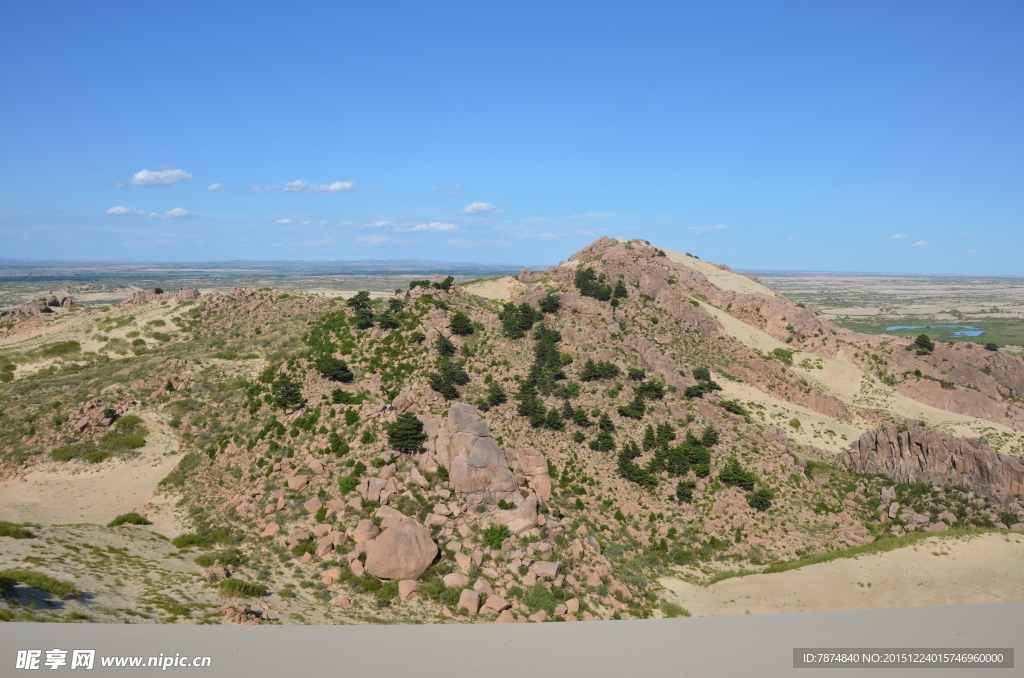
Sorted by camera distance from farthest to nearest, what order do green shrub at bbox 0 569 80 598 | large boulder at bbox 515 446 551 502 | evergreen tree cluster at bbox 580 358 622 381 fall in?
evergreen tree cluster at bbox 580 358 622 381 < large boulder at bbox 515 446 551 502 < green shrub at bbox 0 569 80 598

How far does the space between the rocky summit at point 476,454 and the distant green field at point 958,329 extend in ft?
332

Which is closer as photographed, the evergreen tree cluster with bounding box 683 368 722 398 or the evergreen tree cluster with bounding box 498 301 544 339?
the evergreen tree cluster with bounding box 683 368 722 398

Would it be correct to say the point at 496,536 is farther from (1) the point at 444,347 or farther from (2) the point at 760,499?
(1) the point at 444,347

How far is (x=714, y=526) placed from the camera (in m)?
39.0

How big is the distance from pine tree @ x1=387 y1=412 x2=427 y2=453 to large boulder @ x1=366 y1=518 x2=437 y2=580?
825 cm

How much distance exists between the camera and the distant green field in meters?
143

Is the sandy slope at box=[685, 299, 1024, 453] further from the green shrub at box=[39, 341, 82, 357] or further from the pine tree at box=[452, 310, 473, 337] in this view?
the green shrub at box=[39, 341, 82, 357]

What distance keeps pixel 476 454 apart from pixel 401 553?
9.00 metres

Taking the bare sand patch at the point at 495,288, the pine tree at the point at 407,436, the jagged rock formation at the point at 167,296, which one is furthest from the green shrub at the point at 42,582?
the jagged rock formation at the point at 167,296

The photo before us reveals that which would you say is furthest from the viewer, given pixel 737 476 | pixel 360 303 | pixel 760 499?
pixel 360 303

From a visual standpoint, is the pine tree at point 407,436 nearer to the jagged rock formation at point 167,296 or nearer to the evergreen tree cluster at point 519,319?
the evergreen tree cluster at point 519,319

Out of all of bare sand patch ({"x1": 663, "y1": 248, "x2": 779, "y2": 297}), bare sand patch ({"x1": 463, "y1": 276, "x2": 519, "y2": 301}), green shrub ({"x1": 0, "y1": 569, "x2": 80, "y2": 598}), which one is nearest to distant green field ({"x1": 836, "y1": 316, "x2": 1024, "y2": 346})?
bare sand patch ({"x1": 663, "y1": 248, "x2": 779, "y2": 297})

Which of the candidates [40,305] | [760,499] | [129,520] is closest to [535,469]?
[760,499]

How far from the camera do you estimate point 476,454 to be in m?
35.5
